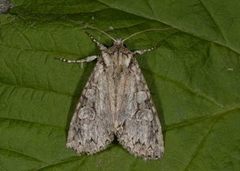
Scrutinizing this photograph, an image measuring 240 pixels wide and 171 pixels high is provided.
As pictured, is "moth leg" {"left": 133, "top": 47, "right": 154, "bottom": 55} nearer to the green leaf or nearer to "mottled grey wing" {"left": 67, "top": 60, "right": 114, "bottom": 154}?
the green leaf

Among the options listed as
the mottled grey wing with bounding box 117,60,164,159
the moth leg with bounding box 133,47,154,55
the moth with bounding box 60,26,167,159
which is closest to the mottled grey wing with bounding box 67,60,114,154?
the moth with bounding box 60,26,167,159

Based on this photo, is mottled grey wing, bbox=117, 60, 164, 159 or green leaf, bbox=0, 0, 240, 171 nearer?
green leaf, bbox=0, 0, 240, 171

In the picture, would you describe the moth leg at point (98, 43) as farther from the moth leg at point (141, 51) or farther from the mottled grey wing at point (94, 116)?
the moth leg at point (141, 51)

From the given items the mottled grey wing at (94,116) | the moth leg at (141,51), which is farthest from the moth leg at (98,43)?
the moth leg at (141,51)

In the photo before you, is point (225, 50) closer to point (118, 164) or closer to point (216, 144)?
point (216, 144)

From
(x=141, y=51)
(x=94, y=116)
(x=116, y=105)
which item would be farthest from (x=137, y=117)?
(x=141, y=51)

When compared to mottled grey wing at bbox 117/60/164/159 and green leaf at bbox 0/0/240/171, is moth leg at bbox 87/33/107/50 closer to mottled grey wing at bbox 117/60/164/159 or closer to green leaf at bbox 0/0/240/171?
green leaf at bbox 0/0/240/171

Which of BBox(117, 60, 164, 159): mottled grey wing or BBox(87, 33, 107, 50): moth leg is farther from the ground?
BBox(87, 33, 107, 50): moth leg

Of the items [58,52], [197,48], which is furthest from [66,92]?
[197,48]
